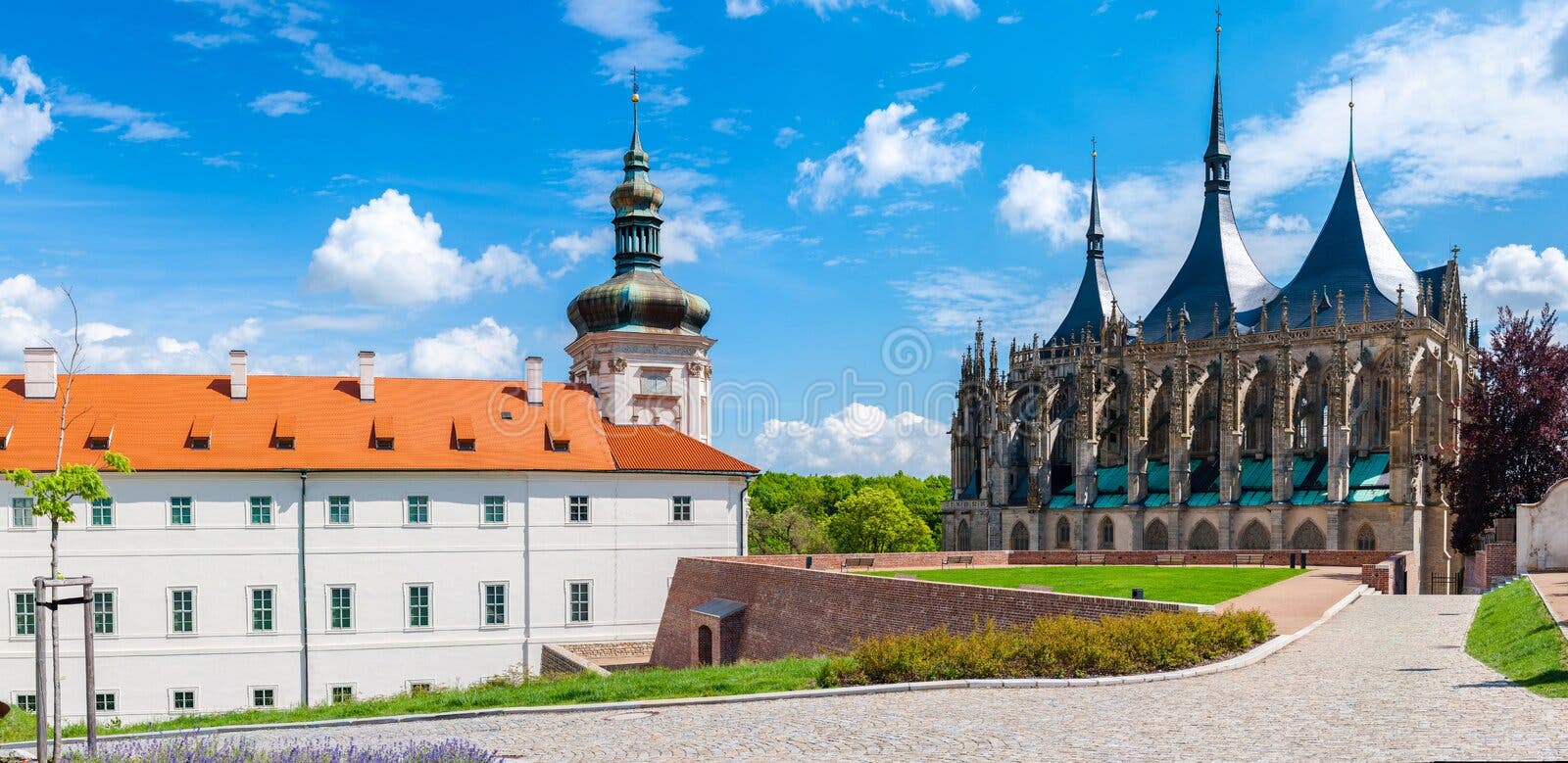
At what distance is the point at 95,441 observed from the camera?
36562mm

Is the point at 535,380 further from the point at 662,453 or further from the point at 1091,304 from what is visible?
the point at 1091,304

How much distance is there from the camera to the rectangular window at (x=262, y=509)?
36.0 meters

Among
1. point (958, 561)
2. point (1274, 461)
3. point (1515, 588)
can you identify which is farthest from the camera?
point (1274, 461)

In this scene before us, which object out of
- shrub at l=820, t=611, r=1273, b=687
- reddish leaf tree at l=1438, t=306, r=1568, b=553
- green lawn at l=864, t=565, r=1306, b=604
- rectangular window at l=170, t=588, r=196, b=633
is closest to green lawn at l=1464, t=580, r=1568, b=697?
shrub at l=820, t=611, r=1273, b=687

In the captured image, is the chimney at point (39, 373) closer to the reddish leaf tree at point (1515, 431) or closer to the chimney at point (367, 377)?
the chimney at point (367, 377)

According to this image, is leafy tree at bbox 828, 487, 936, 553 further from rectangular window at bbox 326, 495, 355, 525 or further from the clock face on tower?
rectangular window at bbox 326, 495, 355, 525

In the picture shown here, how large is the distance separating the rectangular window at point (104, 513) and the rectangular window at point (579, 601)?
42.9ft

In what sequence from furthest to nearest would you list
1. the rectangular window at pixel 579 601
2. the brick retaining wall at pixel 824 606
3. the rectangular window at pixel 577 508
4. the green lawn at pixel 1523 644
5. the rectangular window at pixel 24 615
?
the rectangular window at pixel 577 508
the rectangular window at pixel 579 601
the rectangular window at pixel 24 615
the brick retaining wall at pixel 824 606
the green lawn at pixel 1523 644

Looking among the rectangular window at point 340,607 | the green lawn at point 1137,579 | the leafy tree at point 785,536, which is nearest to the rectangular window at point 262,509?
the rectangular window at point 340,607

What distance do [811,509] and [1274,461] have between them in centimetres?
4856

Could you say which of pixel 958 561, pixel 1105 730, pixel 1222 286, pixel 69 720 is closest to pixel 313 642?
pixel 69 720

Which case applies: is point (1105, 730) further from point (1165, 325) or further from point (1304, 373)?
point (1165, 325)

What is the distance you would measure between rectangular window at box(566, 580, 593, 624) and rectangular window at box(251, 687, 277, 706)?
861 centimetres

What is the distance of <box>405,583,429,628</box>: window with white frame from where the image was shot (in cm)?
3691
